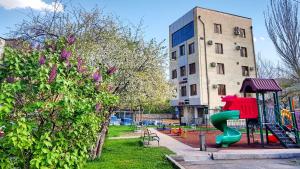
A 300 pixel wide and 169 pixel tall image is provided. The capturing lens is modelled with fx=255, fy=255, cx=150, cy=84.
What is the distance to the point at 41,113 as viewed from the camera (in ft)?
14.8

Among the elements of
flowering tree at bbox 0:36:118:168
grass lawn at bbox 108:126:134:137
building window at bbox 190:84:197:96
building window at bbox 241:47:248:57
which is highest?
building window at bbox 241:47:248:57

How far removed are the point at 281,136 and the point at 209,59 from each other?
20.9 m

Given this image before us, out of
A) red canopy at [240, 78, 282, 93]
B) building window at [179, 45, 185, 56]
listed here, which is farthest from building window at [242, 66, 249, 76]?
red canopy at [240, 78, 282, 93]

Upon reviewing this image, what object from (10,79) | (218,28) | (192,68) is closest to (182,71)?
(192,68)

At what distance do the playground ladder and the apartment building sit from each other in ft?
58.0

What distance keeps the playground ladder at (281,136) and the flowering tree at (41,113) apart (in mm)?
11480

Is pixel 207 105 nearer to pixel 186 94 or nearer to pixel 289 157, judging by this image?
pixel 186 94

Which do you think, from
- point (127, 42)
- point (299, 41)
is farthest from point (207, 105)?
point (127, 42)

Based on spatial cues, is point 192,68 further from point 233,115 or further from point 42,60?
point 42,60

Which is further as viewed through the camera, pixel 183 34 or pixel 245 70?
pixel 183 34

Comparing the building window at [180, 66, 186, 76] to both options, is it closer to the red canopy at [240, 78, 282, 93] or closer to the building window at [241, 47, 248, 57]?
the building window at [241, 47, 248, 57]

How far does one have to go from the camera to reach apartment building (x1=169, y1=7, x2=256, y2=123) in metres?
33.2

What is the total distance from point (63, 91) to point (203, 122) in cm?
3027

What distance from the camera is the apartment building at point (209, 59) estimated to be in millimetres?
33250
